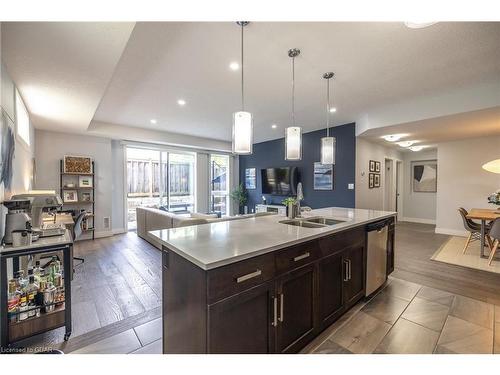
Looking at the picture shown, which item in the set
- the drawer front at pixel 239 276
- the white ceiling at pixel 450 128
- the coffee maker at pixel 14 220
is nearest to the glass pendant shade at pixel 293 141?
the drawer front at pixel 239 276

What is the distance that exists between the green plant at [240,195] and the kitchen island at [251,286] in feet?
18.9

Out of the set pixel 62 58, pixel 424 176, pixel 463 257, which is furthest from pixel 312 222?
pixel 424 176

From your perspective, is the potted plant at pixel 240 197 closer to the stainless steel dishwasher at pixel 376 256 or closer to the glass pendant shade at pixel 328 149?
the glass pendant shade at pixel 328 149

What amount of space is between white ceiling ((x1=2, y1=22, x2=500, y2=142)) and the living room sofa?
1870mm

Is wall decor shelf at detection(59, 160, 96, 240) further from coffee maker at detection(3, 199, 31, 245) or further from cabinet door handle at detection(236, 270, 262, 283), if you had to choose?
cabinet door handle at detection(236, 270, 262, 283)

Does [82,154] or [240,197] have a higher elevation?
[82,154]

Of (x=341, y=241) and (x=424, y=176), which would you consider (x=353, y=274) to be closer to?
(x=341, y=241)

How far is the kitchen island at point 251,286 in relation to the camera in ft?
3.84

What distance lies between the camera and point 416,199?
7312mm

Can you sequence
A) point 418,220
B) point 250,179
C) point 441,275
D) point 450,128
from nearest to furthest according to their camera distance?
1. point 441,275
2. point 450,128
3. point 418,220
4. point 250,179

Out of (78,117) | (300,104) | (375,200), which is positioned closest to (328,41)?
(300,104)

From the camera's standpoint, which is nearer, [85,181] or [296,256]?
[296,256]

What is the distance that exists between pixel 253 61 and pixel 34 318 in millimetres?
3061

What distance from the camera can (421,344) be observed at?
1.74 meters
